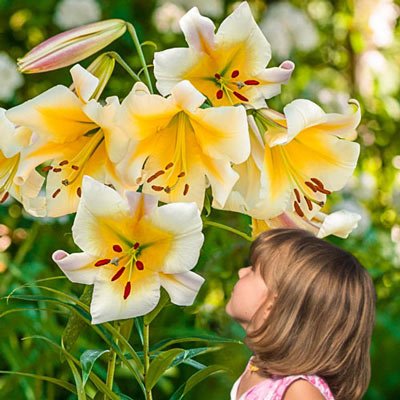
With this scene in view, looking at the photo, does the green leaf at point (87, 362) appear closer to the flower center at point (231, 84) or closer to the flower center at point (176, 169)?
the flower center at point (176, 169)

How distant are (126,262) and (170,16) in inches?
95.0

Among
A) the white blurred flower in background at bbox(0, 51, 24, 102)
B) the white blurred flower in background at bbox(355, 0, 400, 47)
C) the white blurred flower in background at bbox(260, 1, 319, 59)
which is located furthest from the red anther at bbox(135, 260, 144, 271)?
the white blurred flower in background at bbox(355, 0, 400, 47)

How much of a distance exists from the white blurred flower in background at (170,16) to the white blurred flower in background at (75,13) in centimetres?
27

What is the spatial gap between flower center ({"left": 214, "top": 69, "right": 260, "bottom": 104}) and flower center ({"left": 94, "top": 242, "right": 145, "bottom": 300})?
0.58 feet

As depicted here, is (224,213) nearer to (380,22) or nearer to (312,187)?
(380,22)

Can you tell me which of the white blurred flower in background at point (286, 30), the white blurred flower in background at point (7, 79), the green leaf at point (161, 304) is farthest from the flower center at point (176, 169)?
the white blurred flower in background at point (286, 30)

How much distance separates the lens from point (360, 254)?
312 centimetres

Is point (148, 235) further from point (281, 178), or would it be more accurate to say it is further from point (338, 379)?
point (338, 379)

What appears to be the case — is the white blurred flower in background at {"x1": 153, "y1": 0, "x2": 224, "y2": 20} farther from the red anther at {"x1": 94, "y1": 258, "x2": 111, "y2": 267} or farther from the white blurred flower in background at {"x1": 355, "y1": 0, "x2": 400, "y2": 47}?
the red anther at {"x1": 94, "y1": 258, "x2": 111, "y2": 267}

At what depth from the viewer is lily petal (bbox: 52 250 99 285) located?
43.9 inches

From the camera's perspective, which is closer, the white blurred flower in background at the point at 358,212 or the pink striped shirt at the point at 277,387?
the pink striped shirt at the point at 277,387

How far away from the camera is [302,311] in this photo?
4.66 ft

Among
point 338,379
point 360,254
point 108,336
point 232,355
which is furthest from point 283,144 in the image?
point 360,254

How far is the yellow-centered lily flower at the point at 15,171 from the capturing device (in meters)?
1.19
